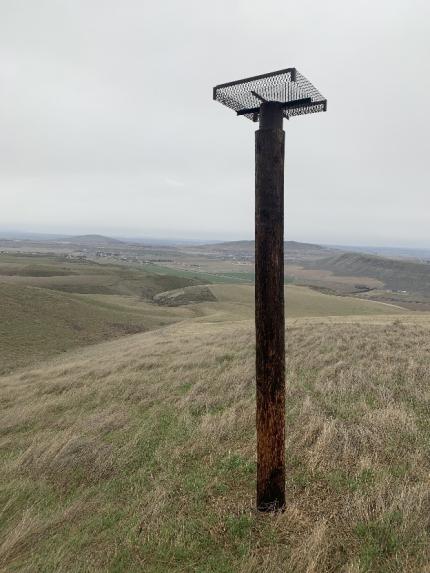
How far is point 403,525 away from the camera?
4.39 m

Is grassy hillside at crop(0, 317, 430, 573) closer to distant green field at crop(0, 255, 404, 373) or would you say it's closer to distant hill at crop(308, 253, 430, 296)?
distant green field at crop(0, 255, 404, 373)

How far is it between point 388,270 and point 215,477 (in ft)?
474

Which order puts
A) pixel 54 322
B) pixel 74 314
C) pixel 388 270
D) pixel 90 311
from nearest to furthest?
pixel 54 322, pixel 74 314, pixel 90 311, pixel 388 270

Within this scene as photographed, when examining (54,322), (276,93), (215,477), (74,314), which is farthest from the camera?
(74,314)

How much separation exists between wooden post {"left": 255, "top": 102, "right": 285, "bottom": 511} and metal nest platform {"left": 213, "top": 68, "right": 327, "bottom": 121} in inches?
5.4

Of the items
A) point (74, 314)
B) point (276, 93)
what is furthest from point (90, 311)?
point (276, 93)

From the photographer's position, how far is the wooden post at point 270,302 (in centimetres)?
468

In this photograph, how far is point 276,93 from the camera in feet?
15.1

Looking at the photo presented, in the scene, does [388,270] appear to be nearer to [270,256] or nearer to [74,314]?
[74,314]

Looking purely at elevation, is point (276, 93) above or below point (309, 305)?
above

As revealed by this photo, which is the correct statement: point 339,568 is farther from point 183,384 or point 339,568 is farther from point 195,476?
point 183,384

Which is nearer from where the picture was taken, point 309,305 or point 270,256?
point 270,256

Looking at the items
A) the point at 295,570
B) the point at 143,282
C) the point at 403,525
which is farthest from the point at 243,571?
the point at 143,282

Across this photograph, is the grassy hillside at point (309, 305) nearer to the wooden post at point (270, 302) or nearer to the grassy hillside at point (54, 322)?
the grassy hillside at point (54, 322)
